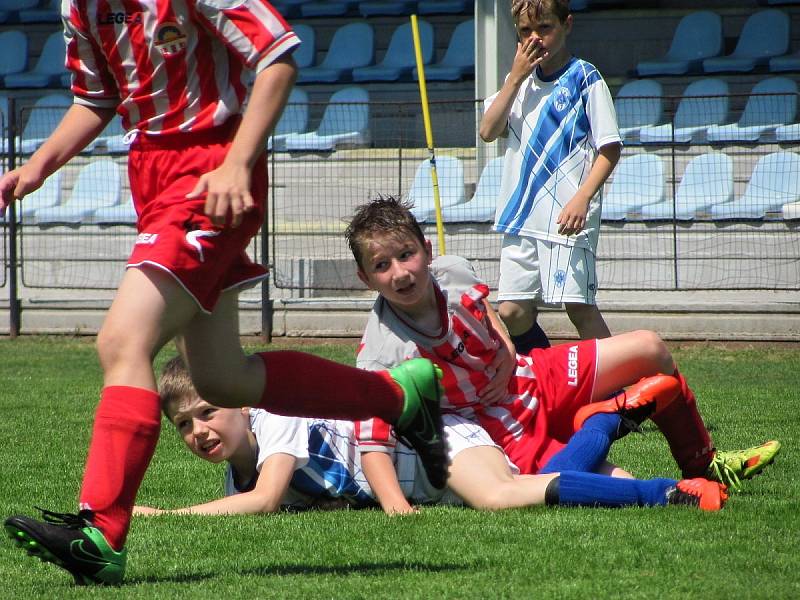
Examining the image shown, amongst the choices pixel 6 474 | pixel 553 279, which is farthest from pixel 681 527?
pixel 6 474

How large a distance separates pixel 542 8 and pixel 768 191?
4931 mm

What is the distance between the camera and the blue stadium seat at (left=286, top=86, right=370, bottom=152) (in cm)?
1130

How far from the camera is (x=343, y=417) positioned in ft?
9.77

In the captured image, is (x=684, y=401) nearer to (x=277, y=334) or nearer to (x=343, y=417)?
(x=343, y=417)

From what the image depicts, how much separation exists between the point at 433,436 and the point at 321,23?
41.3 ft

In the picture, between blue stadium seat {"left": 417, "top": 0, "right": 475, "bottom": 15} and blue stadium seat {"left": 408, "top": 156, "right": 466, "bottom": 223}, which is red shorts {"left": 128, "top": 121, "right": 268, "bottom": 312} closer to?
blue stadium seat {"left": 408, "top": 156, "right": 466, "bottom": 223}

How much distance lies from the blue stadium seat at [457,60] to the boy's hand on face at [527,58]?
8094 millimetres

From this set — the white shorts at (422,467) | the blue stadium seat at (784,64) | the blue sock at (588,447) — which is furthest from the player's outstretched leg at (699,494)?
the blue stadium seat at (784,64)

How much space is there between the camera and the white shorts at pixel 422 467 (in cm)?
376

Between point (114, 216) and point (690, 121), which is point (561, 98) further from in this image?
point (114, 216)

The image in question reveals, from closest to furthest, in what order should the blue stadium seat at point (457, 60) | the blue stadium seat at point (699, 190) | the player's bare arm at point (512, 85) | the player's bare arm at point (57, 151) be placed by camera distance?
the player's bare arm at point (57, 151), the player's bare arm at point (512, 85), the blue stadium seat at point (699, 190), the blue stadium seat at point (457, 60)

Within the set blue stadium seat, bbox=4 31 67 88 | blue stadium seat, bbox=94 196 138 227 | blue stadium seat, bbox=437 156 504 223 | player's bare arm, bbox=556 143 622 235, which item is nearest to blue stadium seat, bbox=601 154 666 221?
blue stadium seat, bbox=437 156 504 223

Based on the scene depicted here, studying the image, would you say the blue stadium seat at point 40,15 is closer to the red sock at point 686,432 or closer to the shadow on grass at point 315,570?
the red sock at point 686,432

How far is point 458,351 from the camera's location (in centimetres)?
385
